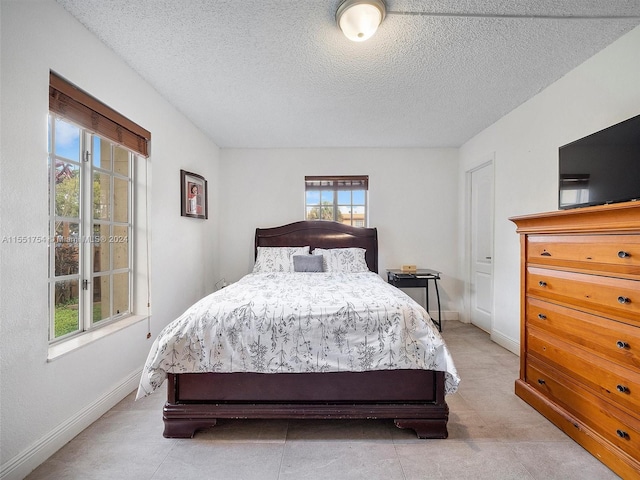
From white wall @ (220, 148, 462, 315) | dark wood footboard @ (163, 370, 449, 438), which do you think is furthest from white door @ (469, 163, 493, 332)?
dark wood footboard @ (163, 370, 449, 438)

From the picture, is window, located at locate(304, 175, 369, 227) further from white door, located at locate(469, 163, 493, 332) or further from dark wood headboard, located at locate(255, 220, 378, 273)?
white door, located at locate(469, 163, 493, 332)

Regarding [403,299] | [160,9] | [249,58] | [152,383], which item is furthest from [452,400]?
[160,9]

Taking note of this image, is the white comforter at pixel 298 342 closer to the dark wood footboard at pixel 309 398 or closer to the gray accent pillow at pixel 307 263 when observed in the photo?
the dark wood footboard at pixel 309 398

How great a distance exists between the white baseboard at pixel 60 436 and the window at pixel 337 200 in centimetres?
295

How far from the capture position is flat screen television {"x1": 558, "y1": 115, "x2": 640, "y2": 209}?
175cm

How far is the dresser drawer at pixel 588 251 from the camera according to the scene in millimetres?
1448

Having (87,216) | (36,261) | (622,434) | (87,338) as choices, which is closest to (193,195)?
(87,216)

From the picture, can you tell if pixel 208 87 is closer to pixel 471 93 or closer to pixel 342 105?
pixel 342 105

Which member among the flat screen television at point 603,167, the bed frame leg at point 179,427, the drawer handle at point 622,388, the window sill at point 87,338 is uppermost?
the flat screen television at point 603,167

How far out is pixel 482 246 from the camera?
→ 390 centimetres

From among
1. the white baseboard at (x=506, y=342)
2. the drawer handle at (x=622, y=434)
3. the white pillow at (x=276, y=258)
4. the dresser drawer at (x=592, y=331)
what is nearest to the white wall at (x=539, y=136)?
the white baseboard at (x=506, y=342)

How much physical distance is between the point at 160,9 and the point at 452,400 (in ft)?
10.3

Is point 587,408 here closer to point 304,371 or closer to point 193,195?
point 304,371

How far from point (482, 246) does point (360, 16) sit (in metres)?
3.13
